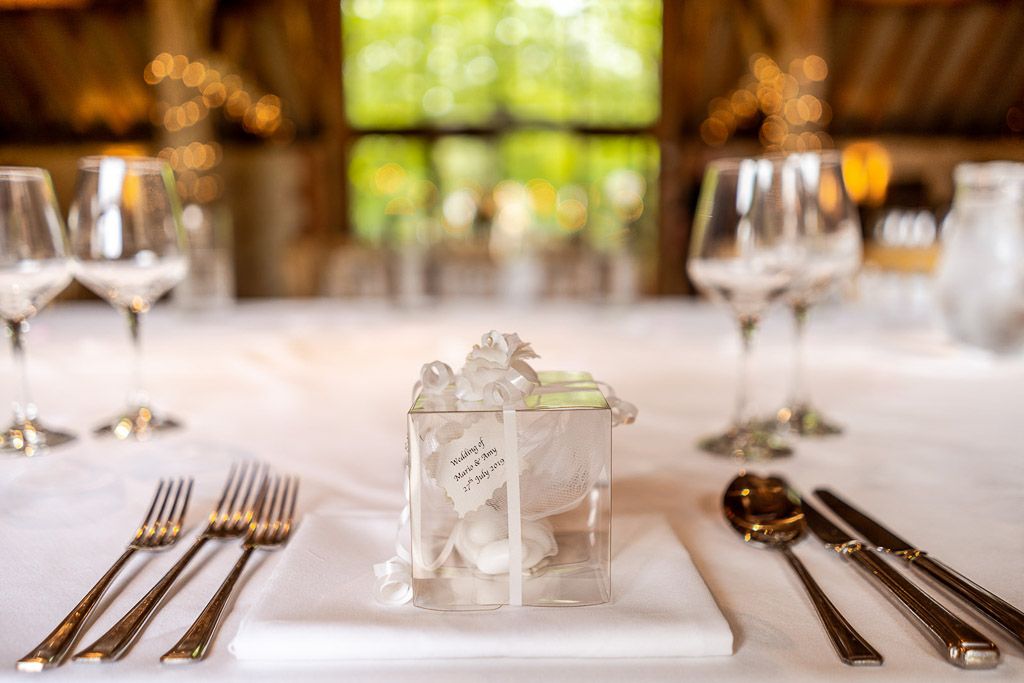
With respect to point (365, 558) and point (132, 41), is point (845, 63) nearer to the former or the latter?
point (132, 41)

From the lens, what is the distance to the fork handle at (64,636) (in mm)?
446

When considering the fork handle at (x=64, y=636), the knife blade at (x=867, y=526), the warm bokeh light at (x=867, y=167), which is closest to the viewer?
the fork handle at (x=64, y=636)

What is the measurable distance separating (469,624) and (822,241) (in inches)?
26.5

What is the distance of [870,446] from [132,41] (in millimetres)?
6834

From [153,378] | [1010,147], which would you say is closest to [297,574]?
[153,378]

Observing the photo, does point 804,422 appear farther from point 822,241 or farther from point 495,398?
point 495,398

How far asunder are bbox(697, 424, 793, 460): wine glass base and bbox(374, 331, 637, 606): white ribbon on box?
1.32 ft

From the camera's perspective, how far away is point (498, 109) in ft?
22.7

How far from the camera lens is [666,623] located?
0.48m

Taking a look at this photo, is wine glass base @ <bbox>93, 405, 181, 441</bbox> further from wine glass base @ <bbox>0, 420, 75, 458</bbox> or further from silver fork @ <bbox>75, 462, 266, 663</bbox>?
silver fork @ <bbox>75, 462, 266, 663</bbox>

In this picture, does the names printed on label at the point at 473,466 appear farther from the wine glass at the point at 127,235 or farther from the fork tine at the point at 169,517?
the wine glass at the point at 127,235

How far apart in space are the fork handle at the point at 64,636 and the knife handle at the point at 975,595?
1.83 ft

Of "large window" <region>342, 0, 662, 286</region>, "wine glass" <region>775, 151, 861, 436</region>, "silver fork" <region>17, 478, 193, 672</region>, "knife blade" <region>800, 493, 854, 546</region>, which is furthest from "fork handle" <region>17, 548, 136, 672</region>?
"large window" <region>342, 0, 662, 286</region>

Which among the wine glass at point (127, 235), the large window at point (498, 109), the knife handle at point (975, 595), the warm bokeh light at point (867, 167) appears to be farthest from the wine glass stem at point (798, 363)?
the warm bokeh light at point (867, 167)
